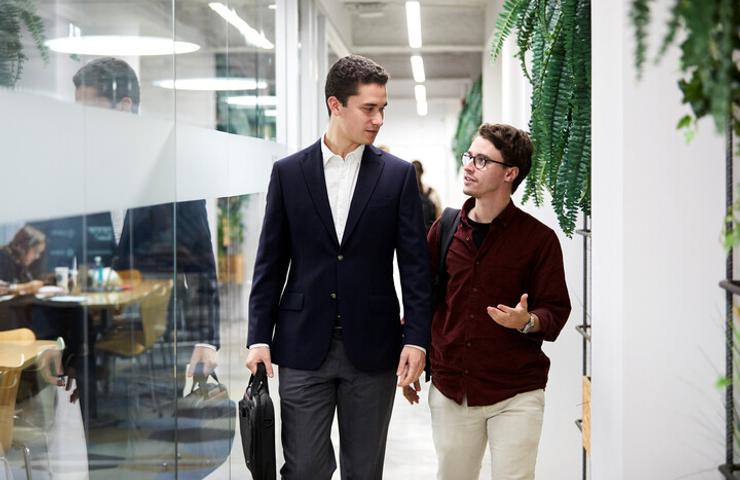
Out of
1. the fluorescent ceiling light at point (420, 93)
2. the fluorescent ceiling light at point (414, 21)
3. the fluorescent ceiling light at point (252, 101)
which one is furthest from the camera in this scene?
the fluorescent ceiling light at point (420, 93)

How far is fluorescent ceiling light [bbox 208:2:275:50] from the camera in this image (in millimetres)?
3607

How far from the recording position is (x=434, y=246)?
9.62 ft

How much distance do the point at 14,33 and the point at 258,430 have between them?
1.30 m

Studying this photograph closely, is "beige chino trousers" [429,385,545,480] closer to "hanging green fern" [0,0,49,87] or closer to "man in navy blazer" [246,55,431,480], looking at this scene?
"man in navy blazer" [246,55,431,480]

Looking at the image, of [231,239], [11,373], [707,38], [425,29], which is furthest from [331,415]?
[425,29]

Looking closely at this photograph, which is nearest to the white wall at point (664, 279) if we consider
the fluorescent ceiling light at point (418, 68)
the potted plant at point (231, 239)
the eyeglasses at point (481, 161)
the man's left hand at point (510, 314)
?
the man's left hand at point (510, 314)

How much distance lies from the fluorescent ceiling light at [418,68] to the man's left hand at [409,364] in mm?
9810

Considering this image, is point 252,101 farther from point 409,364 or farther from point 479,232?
point 409,364

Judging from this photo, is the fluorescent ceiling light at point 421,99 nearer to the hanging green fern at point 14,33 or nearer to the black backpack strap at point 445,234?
the black backpack strap at point 445,234

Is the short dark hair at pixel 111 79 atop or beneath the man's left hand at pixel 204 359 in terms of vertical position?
atop

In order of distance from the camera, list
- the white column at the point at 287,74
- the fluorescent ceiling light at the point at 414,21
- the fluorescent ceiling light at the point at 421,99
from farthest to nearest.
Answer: the fluorescent ceiling light at the point at 421,99 → the fluorescent ceiling light at the point at 414,21 → the white column at the point at 287,74

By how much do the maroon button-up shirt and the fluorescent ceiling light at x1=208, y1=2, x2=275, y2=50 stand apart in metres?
1.44

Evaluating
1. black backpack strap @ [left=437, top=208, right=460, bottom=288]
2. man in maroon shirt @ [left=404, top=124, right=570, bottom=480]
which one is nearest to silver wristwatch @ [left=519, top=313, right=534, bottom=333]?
man in maroon shirt @ [left=404, top=124, right=570, bottom=480]

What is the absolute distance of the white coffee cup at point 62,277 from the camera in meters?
1.85
